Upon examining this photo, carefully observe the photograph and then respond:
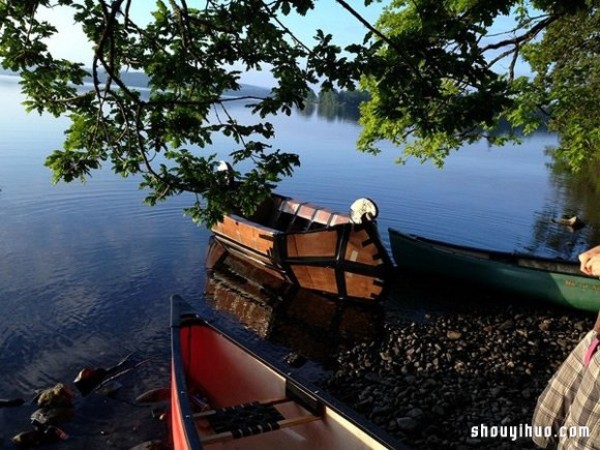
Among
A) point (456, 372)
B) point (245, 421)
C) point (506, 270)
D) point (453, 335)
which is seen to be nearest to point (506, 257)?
point (506, 270)

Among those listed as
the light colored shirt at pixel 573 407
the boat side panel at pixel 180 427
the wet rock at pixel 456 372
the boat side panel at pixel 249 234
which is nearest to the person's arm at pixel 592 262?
the light colored shirt at pixel 573 407

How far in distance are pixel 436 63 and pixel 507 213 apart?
25.6 metres

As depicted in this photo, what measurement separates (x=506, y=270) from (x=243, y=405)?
10085 mm

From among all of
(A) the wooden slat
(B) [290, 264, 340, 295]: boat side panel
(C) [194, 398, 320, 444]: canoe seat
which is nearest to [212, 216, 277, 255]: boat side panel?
(B) [290, 264, 340, 295]: boat side panel

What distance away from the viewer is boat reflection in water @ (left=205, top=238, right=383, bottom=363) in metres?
12.0

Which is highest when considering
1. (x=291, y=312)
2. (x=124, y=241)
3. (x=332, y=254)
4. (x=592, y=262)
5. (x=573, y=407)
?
(x=592, y=262)

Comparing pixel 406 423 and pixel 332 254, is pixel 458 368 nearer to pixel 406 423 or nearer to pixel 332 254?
pixel 406 423

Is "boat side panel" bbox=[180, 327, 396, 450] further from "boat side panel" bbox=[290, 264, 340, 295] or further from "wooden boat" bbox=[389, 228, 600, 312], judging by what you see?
"wooden boat" bbox=[389, 228, 600, 312]

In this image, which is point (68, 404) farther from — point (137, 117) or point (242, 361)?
point (137, 117)

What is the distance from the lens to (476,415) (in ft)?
27.5

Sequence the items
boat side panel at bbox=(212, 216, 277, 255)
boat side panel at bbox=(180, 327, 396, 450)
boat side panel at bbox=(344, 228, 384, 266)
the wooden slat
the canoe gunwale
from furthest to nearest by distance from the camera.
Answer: boat side panel at bbox=(212, 216, 277, 255)
the canoe gunwale
boat side panel at bbox=(344, 228, 384, 266)
boat side panel at bbox=(180, 327, 396, 450)
the wooden slat

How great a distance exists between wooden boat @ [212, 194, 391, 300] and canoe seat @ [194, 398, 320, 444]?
7.37 metres

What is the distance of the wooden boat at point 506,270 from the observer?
12992mm

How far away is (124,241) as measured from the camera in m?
18.4
